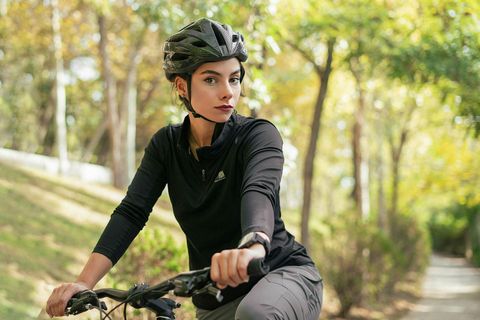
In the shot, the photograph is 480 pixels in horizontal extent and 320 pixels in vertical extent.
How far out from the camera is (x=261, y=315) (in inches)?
88.1

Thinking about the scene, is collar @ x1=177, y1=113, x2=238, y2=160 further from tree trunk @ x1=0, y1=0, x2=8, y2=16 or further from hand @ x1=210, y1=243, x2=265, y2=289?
tree trunk @ x1=0, y1=0, x2=8, y2=16

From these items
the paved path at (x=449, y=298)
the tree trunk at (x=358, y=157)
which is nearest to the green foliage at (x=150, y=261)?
the paved path at (x=449, y=298)

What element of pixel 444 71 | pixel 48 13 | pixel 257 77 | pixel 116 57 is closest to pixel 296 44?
pixel 444 71

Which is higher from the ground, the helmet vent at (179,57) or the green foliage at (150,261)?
the helmet vent at (179,57)

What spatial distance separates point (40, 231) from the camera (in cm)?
1416

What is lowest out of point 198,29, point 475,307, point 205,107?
point 475,307

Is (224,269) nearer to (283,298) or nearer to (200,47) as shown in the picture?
(283,298)

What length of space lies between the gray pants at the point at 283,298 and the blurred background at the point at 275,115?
1974 mm

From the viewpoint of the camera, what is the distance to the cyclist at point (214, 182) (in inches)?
99.6

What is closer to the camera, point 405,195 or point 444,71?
point 444,71

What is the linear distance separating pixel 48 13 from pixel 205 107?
2087 centimetres

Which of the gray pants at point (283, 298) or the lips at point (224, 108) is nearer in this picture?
the gray pants at point (283, 298)

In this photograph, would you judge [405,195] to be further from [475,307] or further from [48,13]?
[48,13]

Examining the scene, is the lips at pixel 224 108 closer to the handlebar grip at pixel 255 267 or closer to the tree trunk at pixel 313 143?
the handlebar grip at pixel 255 267
